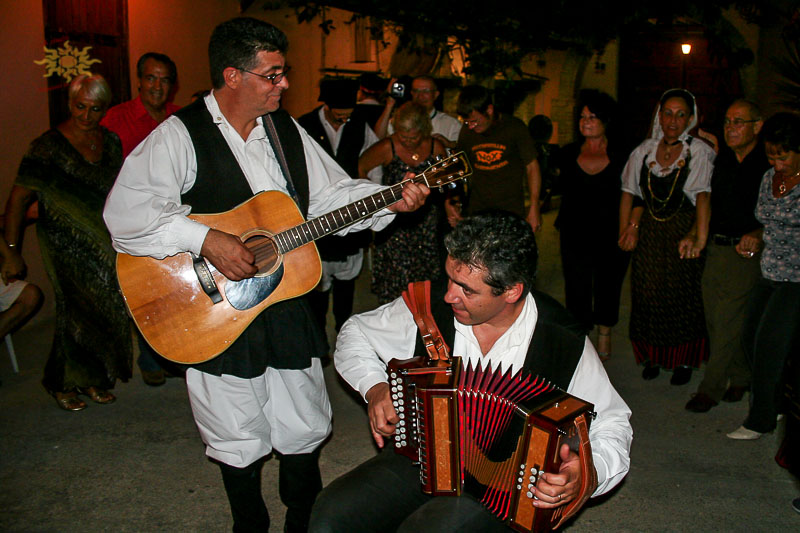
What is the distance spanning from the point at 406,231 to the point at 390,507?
9.21 ft

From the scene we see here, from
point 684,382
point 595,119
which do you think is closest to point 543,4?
point 595,119

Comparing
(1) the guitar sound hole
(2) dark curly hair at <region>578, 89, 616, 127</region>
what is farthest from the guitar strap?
(2) dark curly hair at <region>578, 89, 616, 127</region>

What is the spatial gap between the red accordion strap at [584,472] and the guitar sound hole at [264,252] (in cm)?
135

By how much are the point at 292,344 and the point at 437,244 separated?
2.35m

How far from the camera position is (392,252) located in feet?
16.0

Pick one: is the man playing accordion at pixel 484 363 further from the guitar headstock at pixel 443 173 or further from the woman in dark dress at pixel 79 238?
the woman in dark dress at pixel 79 238

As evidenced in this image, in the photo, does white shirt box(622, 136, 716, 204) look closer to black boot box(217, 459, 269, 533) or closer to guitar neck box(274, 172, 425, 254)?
guitar neck box(274, 172, 425, 254)

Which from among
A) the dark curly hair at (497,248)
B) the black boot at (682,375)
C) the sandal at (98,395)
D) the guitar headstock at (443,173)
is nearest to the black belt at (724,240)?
the black boot at (682,375)

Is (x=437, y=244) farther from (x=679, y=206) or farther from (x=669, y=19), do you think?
(x=669, y=19)

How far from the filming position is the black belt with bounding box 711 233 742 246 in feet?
14.0

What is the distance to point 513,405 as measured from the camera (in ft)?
6.77

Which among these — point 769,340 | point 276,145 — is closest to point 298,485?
point 276,145

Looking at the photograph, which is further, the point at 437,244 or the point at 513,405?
the point at 437,244

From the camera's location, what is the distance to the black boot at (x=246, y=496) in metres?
2.74
